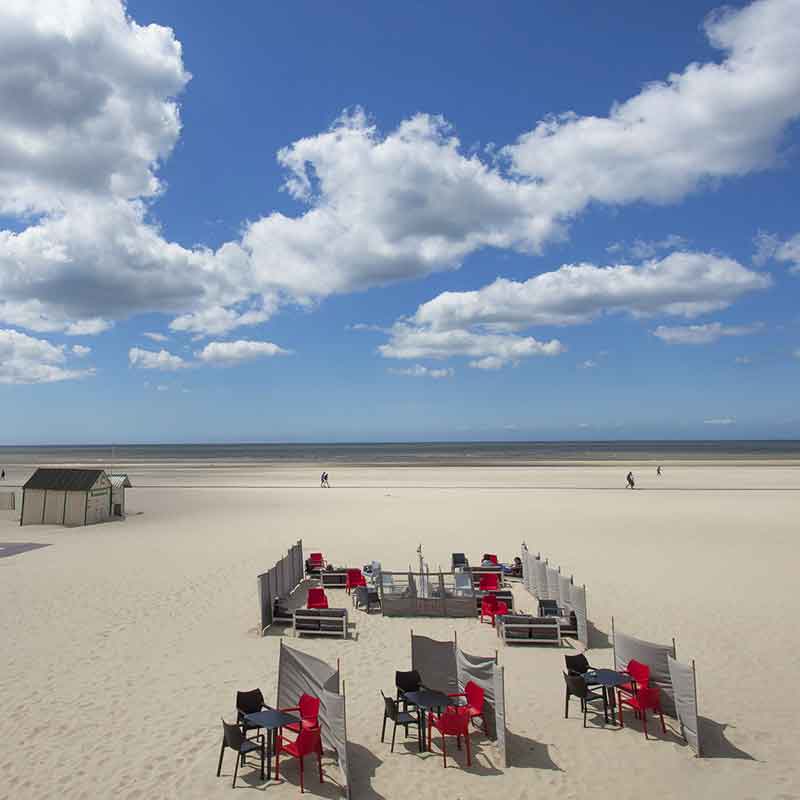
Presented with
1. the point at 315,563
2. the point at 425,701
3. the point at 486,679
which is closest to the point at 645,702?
the point at 486,679

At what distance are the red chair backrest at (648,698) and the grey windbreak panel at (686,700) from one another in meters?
0.28

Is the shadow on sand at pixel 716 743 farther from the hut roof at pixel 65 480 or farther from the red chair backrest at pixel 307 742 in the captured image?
the hut roof at pixel 65 480

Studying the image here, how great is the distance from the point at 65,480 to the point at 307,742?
27329mm

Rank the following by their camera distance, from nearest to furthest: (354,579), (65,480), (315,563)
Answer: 1. (354,579)
2. (315,563)
3. (65,480)

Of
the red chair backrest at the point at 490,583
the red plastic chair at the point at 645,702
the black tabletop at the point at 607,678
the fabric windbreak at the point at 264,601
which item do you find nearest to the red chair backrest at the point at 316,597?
the fabric windbreak at the point at 264,601

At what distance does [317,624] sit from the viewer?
14305 mm

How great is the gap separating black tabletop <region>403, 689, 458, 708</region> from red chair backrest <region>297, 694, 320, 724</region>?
1.37 meters

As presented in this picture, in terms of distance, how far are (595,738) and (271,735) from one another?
190 inches

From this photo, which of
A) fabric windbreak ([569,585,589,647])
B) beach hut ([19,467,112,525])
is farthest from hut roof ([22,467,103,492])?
fabric windbreak ([569,585,589,647])

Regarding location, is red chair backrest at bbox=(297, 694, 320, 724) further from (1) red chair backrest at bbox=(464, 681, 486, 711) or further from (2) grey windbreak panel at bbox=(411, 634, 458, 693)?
(1) red chair backrest at bbox=(464, 681, 486, 711)

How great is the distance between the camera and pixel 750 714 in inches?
Result: 400

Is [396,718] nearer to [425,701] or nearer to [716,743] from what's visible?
[425,701]

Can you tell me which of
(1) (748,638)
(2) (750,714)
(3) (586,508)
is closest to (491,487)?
(3) (586,508)

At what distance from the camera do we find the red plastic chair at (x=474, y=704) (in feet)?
31.5
